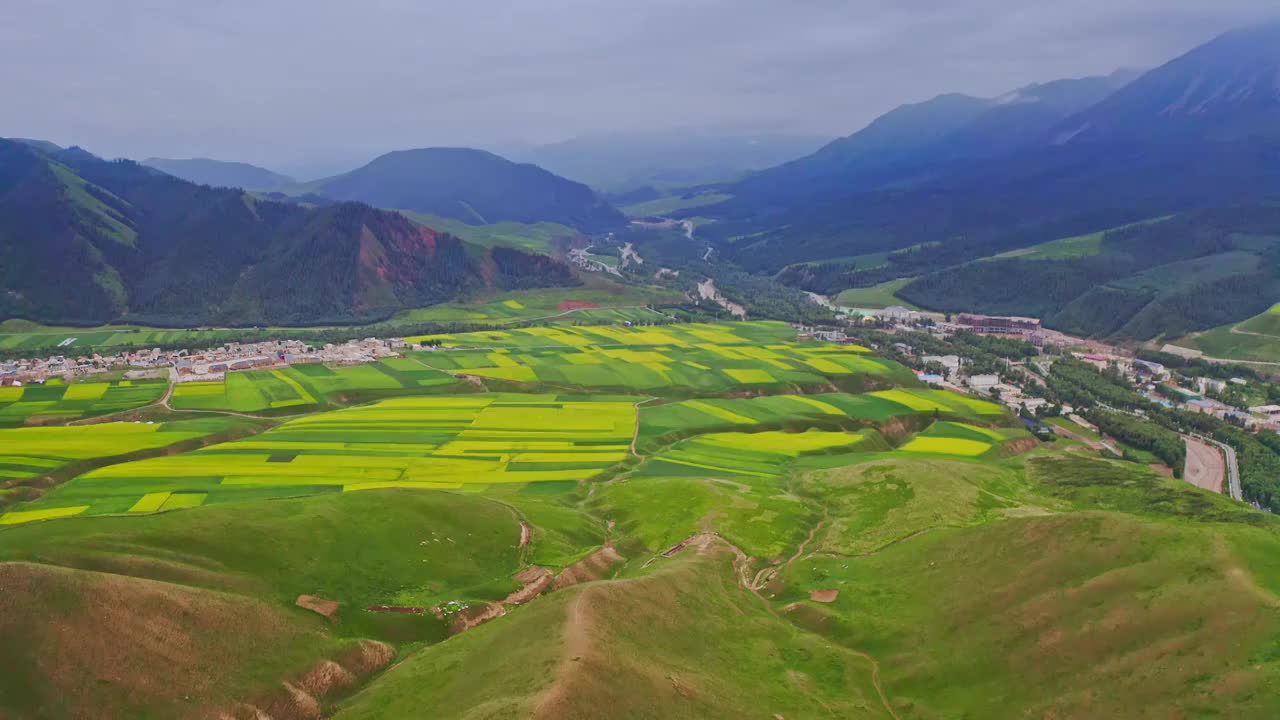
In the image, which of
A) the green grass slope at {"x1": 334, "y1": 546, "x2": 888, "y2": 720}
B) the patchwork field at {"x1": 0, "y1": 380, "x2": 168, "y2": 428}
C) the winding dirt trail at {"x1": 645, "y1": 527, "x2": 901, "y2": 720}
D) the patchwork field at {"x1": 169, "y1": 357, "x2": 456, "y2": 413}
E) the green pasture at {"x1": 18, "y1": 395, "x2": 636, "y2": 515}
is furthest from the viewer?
the patchwork field at {"x1": 169, "y1": 357, "x2": 456, "y2": 413}

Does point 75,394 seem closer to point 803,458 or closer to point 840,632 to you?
point 803,458

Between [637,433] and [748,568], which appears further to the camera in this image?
[637,433]

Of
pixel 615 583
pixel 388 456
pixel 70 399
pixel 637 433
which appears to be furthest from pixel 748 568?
pixel 70 399

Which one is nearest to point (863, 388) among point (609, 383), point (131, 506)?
point (609, 383)

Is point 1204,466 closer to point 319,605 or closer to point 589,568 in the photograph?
point 589,568

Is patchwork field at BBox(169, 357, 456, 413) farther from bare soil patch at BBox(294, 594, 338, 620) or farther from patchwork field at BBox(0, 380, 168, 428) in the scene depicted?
bare soil patch at BBox(294, 594, 338, 620)

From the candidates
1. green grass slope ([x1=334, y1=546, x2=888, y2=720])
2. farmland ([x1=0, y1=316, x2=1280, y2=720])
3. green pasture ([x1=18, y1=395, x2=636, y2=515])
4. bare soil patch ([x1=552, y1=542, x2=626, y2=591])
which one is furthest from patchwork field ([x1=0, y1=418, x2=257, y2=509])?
green grass slope ([x1=334, y1=546, x2=888, y2=720])
